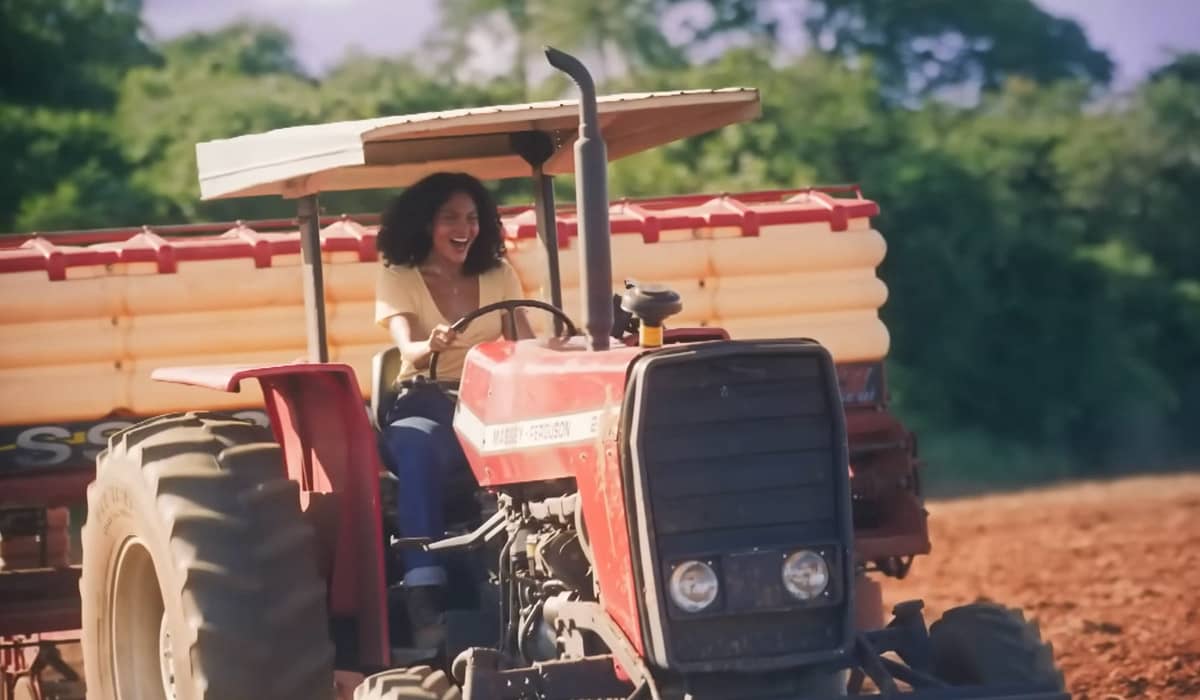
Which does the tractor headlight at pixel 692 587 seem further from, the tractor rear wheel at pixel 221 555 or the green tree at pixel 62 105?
the green tree at pixel 62 105

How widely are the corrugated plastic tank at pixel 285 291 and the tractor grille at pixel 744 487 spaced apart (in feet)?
8.94

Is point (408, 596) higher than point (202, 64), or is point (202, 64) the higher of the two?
point (202, 64)

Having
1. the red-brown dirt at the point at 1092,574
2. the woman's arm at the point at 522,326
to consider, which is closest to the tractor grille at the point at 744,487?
the woman's arm at the point at 522,326

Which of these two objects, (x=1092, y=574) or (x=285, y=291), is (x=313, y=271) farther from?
(x=1092, y=574)

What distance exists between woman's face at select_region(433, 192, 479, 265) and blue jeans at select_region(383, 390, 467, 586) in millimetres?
714

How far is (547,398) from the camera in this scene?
5.22 metres

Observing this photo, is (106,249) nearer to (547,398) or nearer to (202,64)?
(547,398)

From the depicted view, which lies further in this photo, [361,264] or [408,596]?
[361,264]

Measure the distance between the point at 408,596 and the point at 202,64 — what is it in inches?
771

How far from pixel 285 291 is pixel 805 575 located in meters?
3.82

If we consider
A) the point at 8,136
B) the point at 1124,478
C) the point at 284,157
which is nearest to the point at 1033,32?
the point at 1124,478

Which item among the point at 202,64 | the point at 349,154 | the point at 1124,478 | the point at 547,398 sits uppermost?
the point at 202,64

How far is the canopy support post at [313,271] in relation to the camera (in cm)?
614

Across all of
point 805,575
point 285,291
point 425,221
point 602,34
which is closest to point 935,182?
point 602,34
